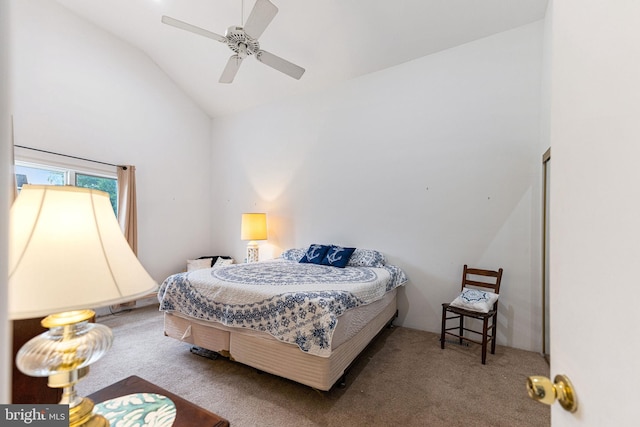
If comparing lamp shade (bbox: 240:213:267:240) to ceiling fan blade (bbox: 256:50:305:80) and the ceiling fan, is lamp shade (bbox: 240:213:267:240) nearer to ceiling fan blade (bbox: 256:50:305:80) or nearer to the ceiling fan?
the ceiling fan

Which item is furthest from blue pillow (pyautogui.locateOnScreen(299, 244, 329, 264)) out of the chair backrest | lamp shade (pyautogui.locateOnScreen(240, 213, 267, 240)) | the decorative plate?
the decorative plate

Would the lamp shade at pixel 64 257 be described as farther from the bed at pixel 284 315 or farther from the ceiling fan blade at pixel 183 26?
the ceiling fan blade at pixel 183 26

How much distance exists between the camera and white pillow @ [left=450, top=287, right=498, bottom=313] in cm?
236

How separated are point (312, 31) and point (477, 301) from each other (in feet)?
11.2

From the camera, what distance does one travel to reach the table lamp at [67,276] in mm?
549

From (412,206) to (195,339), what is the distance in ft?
8.92

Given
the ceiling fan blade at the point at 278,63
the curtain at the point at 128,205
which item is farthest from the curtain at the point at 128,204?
the ceiling fan blade at the point at 278,63

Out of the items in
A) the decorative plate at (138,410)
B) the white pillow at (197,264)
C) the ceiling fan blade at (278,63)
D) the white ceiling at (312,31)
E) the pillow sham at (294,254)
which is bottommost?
the white pillow at (197,264)

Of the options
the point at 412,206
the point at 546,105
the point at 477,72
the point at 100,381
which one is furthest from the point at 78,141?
the point at 546,105

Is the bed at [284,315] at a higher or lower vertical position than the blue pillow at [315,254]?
lower

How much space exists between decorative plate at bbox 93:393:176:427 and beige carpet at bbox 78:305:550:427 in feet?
2.83

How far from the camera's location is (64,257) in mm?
591

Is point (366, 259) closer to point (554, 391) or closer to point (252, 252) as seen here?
point (252, 252)

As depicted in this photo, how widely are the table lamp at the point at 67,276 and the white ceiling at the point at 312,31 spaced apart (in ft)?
10.2
